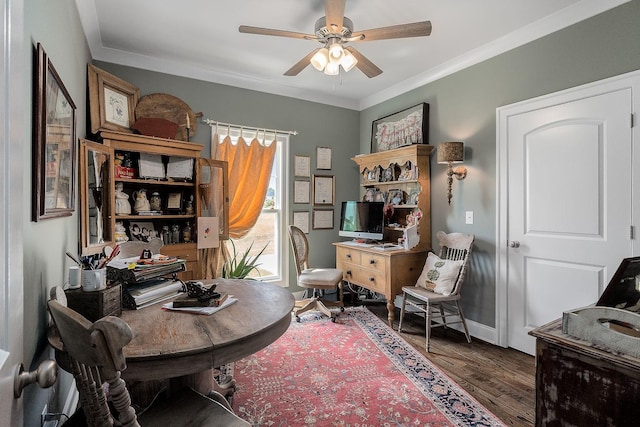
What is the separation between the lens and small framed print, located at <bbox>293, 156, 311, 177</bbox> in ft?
13.5

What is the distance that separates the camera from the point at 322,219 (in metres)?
4.31

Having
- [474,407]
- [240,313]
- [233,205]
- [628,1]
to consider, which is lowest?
[474,407]

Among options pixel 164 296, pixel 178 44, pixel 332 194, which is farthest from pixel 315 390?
pixel 178 44

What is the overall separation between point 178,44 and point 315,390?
3083mm

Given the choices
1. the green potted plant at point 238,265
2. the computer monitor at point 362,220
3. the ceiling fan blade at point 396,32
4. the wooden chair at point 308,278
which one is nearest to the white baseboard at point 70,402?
the green potted plant at point 238,265

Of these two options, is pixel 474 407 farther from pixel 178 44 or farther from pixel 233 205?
pixel 178 44

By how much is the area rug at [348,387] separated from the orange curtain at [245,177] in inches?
55.1

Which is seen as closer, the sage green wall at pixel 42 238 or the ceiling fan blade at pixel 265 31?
the sage green wall at pixel 42 238

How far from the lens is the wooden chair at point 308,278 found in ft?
11.1

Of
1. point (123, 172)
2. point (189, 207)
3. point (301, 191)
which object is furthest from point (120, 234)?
point (301, 191)

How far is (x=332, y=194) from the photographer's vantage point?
437cm

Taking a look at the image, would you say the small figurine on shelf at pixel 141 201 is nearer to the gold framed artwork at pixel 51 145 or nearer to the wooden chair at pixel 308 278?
the gold framed artwork at pixel 51 145

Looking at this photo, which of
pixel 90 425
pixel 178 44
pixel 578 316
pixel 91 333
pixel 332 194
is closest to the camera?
pixel 91 333

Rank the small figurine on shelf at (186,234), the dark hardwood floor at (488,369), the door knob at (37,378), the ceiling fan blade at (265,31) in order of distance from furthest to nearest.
Answer: 1. the small figurine on shelf at (186,234)
2. the ceiling fan blade at (265,31)
3. the dark hardwood floor at (488,369)
4. the door knob at (37,378)
